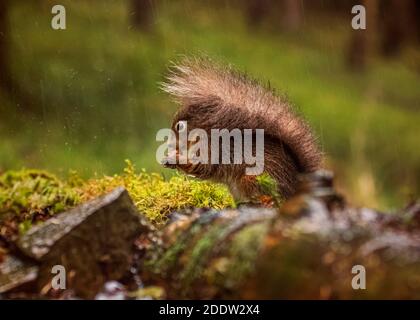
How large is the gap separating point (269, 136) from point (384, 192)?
7.10 meters

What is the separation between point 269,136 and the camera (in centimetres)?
609

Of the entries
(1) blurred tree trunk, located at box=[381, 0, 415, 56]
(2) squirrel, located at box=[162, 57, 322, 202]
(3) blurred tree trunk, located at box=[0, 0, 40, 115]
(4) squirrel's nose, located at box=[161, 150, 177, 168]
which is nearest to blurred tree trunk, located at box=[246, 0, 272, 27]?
(1) blurred tree trunk, located at box=[381, 0, 415, 56]

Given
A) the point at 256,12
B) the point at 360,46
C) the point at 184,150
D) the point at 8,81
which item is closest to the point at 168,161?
the point at 184,150

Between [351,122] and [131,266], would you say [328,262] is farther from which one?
[351,122]

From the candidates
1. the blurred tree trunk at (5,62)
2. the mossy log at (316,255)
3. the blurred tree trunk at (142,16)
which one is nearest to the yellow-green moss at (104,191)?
the mossy log at (316,255)

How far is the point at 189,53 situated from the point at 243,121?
4090 mm

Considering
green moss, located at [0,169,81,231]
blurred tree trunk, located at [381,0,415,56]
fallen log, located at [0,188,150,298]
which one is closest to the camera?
fallen log, located at [0,188,150,298]

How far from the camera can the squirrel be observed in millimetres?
5980

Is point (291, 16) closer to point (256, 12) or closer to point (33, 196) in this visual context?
point (256, 12)

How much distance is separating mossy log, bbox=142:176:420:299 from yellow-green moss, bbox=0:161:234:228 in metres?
1.77

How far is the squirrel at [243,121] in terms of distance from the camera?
19.6 ft

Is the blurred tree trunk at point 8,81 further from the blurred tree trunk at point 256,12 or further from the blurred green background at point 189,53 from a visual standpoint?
the blurred tree trunk at point 256,12

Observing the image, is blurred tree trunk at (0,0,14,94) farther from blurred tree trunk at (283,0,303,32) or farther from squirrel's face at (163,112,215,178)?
blurred tree trunk at (283,0,303,32)

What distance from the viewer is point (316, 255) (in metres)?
3.33
